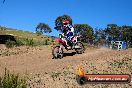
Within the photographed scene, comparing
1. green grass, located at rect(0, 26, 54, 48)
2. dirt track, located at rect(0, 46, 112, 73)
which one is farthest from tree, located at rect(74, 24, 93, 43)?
dirt track, located at rect(0, 46, 112, 73)

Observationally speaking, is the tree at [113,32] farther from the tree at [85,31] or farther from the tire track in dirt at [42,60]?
the tire track in dirt at [42,60]

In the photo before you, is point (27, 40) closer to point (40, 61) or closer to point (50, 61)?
point (40, 61)

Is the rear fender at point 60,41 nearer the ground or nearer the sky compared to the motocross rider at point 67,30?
nearer the ground

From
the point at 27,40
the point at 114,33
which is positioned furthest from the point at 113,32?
the point at 27,40

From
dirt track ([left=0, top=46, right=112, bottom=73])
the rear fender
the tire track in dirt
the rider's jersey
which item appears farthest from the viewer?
the rider's jersey

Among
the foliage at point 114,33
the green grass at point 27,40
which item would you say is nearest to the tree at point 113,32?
the foliage at point 114,33

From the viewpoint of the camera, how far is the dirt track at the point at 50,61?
56.2 ft

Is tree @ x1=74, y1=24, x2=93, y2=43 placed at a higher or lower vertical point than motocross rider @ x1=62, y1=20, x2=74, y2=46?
higher

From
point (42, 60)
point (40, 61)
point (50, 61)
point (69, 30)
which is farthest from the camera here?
point (69, 30)

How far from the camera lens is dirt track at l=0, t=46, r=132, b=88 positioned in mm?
17141

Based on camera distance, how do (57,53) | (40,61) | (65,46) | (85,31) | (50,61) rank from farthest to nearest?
(85,31), (65,46), (57,53), (40,61), (50,61)

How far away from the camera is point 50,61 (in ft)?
67.2

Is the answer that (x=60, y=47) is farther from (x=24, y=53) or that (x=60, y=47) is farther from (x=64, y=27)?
(x=24, y=53)

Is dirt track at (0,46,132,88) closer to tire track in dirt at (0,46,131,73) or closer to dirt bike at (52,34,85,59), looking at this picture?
tire track in dirt at (0,46,131,73)
